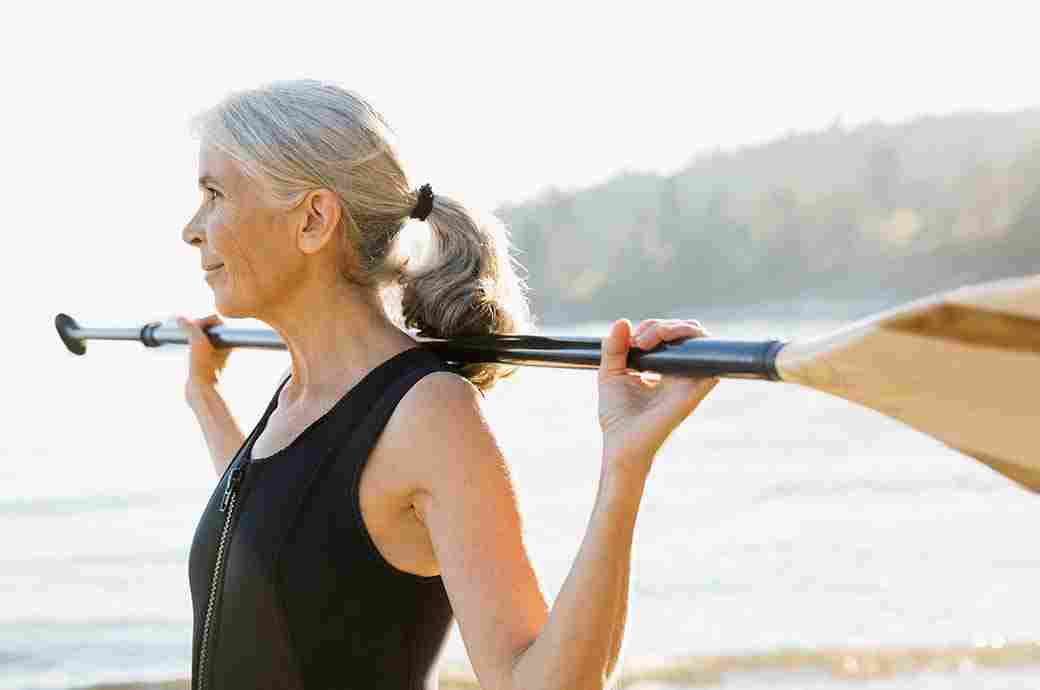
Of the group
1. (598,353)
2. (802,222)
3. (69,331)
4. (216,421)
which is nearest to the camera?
(598,353)

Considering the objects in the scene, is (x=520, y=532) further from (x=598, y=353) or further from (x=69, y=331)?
(x=69, y=331)

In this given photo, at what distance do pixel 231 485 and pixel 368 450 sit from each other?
1.00ft

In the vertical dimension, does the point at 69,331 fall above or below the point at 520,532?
below

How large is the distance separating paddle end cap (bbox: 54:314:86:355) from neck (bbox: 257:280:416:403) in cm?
170

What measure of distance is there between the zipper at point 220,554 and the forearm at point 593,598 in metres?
0.55

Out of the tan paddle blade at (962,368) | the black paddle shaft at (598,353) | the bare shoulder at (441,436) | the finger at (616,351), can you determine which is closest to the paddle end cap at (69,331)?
the black paddle shaft at (598,353)

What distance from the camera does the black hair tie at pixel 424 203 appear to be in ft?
7.48

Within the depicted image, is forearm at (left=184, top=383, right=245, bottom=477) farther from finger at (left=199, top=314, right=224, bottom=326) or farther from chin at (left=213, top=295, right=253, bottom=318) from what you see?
chin at (left=213, top=295, right=253, bottom=318)

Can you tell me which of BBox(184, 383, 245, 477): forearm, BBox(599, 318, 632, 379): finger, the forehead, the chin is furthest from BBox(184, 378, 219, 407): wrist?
BBox(599, 318, 632, 379): finger

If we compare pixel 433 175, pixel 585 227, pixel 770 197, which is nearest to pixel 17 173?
pixel 585 227

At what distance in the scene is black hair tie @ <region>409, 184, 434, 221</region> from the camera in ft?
7.48

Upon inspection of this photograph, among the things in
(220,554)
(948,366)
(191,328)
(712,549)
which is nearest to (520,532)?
(220,554)

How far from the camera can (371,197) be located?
Result: 2219mm

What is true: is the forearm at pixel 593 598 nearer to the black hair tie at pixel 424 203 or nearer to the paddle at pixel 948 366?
the paddle at pixel 948 366
